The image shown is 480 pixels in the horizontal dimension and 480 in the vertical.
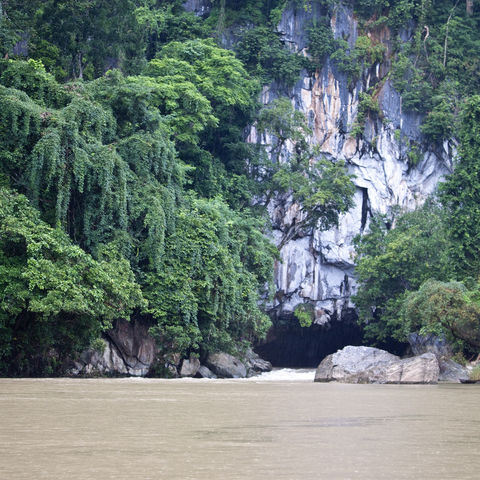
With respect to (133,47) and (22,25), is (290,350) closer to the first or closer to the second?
(133,47)

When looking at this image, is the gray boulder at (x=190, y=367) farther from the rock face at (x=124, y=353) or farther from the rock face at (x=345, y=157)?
the rock face at (x=345, y=157)

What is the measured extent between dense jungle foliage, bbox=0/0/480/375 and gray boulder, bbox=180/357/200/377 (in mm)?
679

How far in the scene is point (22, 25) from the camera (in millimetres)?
25312

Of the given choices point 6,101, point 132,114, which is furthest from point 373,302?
point 6,101

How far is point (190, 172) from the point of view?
28656 millimetres

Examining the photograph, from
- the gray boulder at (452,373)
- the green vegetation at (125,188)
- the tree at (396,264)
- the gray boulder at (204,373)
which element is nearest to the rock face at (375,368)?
the gray boulder at (452,373)

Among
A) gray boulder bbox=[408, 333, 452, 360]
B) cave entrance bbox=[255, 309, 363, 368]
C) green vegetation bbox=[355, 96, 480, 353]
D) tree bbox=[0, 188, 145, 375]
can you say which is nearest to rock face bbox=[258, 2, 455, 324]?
cave entrance bbox=[255, 309, 363, 368]

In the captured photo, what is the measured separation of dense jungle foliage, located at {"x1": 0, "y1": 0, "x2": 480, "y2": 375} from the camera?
1627 centimetres

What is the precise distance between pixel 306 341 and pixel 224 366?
659 inches

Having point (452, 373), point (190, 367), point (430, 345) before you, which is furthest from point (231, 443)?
point (430, 345)

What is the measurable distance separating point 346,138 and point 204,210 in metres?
16.3

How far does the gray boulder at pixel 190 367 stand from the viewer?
20.6 m

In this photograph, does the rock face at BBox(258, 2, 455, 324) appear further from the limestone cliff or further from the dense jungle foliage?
the dense jungle foliage

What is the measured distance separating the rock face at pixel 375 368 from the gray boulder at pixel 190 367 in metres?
3.39
